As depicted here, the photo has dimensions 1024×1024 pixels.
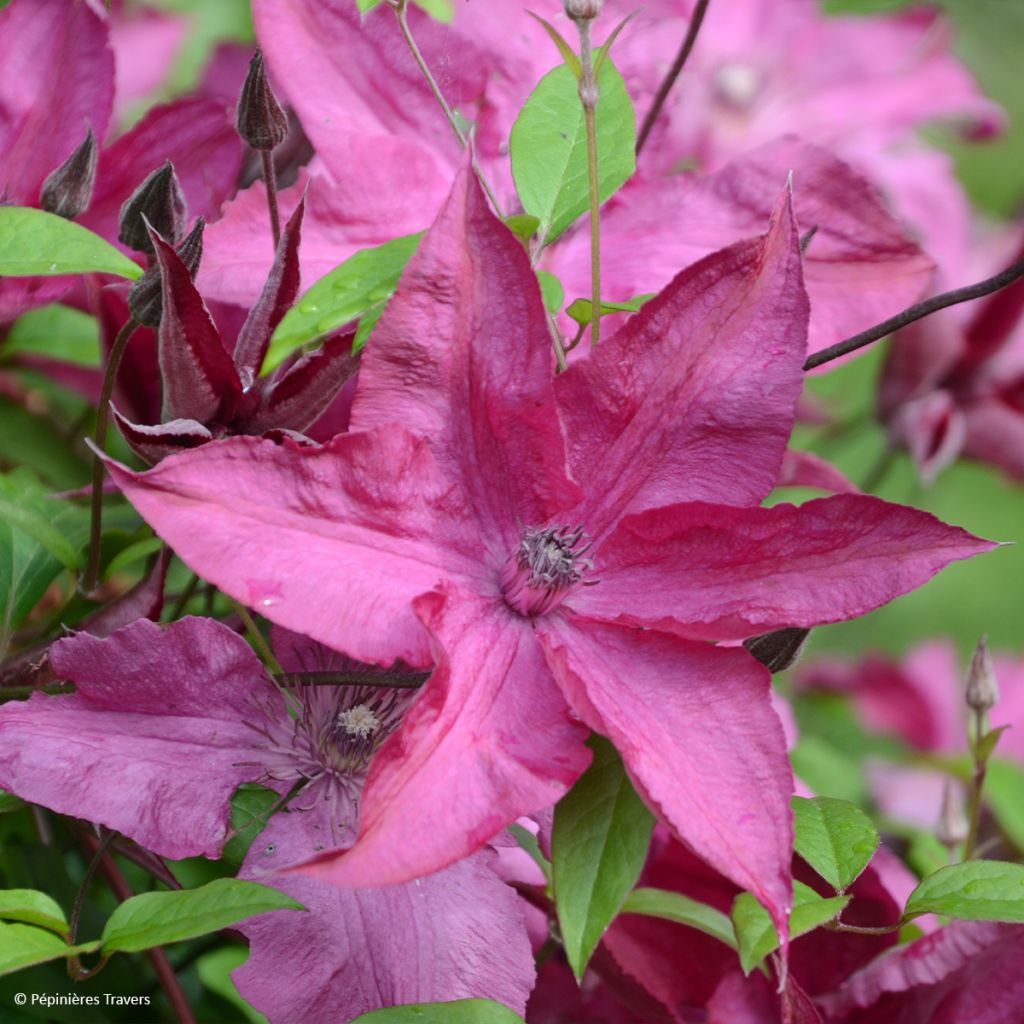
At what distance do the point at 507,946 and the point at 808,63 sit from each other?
3.72ft

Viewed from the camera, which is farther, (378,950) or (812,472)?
(812,472)

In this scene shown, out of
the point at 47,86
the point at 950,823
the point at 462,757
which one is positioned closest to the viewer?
the point at 462,757

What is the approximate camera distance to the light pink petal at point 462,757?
43 centimetres

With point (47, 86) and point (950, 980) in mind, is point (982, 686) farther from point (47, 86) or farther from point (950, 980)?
point (47, 86)

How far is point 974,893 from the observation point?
0.55 meters

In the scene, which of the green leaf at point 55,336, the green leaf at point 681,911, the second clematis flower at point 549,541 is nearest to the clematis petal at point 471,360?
the second clematis flower at point 549,541

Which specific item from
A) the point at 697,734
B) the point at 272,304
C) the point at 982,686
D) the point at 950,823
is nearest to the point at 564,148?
the point at 272,304

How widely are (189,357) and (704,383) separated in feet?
0.65

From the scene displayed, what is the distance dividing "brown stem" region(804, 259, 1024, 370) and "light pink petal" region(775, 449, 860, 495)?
8cm

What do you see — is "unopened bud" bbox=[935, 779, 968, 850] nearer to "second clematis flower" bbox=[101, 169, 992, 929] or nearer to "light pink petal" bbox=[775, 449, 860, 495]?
"light pink petal" bbox=[775, 449, 860, 495]

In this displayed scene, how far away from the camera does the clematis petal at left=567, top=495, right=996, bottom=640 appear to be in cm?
50

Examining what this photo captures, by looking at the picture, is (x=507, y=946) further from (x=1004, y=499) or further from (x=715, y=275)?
(x=1004, y=499)

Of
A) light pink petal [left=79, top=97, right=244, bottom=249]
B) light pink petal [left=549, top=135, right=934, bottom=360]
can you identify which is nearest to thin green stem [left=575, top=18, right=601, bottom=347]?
light pink petal [left=549, top=135, right=934, bottom=360]

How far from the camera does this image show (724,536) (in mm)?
530
